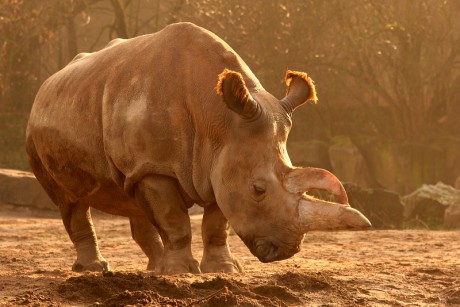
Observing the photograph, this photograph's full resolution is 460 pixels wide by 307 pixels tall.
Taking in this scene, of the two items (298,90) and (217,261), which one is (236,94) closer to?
(298,90)

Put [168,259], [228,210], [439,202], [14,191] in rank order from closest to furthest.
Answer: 1. [228,210]
2. [168,259]
3. [439,202]
4. [14,191]

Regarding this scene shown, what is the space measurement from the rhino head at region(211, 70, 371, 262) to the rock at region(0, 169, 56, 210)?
7926 mm

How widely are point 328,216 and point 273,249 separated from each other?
45cm

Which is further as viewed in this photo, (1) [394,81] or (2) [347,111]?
(2) [347,111]

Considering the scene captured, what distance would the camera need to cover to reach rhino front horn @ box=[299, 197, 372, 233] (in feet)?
18.0

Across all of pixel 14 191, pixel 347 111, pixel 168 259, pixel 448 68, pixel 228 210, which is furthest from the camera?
pixel 347 111

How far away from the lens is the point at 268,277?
20.9 feet

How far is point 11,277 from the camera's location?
6656mm

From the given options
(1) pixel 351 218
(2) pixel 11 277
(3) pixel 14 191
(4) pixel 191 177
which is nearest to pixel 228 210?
(4) pixel 191 177

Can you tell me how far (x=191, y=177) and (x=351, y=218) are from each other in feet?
4.14

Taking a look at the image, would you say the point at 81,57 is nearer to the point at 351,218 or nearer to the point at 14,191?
the point at 351,218

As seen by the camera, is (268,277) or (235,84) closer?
(235,84)

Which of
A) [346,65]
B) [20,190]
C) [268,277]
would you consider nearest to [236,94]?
[268,277]

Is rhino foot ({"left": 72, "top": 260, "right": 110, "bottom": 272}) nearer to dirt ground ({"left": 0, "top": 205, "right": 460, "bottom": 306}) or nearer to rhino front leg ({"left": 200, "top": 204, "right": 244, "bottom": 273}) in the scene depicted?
dirt ground ({"left": 0, "top": 205, "right": 460, "bottom": 306})
